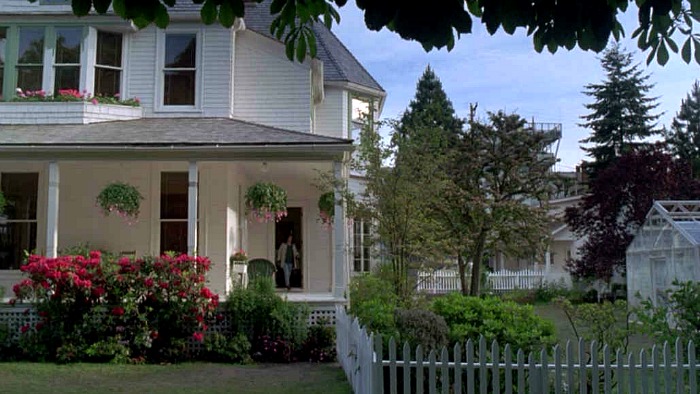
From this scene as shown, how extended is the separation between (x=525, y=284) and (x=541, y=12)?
2990 centimetres

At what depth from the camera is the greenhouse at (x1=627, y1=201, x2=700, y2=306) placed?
17406 millimetres

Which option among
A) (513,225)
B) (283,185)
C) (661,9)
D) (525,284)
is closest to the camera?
(661,9)

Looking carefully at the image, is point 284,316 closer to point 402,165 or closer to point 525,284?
point 402,165

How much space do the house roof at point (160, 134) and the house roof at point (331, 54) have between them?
331cm

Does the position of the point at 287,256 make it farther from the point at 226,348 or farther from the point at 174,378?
the point at 174,378

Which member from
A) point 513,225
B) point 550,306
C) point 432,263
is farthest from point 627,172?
point 432,263

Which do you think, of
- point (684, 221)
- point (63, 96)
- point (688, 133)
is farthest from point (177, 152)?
point (688, 133)

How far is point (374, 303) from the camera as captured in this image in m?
9.46

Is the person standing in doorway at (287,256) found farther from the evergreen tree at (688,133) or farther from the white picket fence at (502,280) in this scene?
the evergreen tree at (688,133)

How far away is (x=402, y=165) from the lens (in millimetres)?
13492

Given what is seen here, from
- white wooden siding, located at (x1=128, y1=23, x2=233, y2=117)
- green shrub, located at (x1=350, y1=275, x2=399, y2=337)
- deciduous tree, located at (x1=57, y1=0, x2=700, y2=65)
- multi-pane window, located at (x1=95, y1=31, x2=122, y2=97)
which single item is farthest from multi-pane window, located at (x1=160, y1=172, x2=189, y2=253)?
Answer: deciduous tree, located at (x1=57, y1=0, x2=700, y2=65)

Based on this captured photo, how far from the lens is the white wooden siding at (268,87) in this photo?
16.2 meters

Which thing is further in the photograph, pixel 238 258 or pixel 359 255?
pixel 359 255

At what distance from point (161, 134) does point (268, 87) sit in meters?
3.48
